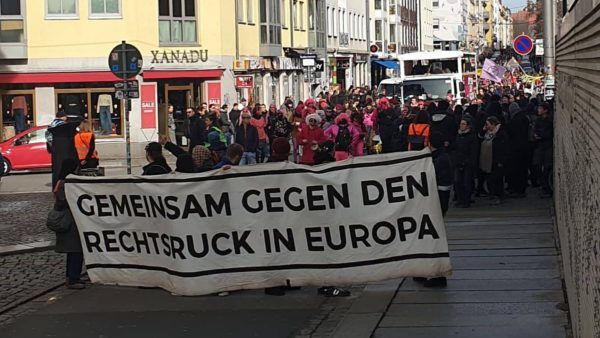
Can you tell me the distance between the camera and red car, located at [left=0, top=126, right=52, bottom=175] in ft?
103

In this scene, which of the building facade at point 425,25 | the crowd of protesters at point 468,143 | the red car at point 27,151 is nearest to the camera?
the crowd of protesters at point 468,143

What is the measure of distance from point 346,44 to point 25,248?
59.8 metres

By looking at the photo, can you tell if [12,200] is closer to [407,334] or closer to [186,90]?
[407,334]

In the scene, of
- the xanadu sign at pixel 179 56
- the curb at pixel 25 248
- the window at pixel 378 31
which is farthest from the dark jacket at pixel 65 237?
the window at pixel 378 31

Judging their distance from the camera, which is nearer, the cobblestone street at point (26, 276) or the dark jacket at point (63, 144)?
the cobblestone street at point (26, 276)

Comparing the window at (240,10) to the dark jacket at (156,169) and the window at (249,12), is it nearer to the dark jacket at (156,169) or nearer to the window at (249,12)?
the window at (249,12)

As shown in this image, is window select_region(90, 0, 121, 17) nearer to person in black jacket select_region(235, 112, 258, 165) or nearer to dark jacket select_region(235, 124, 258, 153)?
person in black jacket select_region(235, 112, 258, 165)

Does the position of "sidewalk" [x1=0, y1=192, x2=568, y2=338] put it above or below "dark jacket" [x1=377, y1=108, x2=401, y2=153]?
below

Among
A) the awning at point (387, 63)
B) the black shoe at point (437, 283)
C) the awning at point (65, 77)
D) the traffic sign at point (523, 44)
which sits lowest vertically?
the black shoe at point (437, 283)

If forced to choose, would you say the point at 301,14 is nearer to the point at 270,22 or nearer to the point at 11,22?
the point at 270,22

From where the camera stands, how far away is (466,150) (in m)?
19.0

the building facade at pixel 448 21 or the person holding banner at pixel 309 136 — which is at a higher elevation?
the building facade at pixel 448 21

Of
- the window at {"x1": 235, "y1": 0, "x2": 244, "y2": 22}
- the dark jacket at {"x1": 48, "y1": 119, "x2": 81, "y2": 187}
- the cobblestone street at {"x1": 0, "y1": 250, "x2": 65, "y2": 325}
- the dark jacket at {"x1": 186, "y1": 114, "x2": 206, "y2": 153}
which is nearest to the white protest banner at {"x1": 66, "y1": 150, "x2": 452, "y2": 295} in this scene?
the cobblestone street at {"x1": 0, "y1": 250, "x2": 65, "y2": 325}

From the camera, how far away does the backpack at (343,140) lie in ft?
68.2
